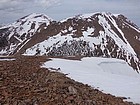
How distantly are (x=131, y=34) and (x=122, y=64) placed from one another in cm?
15244

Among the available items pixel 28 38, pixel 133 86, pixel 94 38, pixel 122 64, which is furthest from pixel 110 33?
pixel 133 86

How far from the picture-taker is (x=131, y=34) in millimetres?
189125

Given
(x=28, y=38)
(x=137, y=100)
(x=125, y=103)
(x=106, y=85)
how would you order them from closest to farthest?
(x=125, y=103) → (x=137, y=100) → (x=106, y=85) → (x=28, y=38)

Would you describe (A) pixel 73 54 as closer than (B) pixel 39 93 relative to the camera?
No

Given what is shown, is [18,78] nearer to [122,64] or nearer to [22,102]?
[22,102]

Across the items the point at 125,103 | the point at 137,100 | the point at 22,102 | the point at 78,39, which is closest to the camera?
the point at 22,102

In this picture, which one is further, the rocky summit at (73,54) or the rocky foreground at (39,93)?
the rocky summit at (73,54)

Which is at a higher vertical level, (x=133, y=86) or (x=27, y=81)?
(x=27, y=81)

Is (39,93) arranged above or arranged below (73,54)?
above

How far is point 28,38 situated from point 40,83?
175 meters

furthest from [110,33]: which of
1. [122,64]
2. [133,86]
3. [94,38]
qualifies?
[133,86]

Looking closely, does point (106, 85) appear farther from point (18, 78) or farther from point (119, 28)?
point (119, 28)

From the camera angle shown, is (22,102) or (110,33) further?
(110,33)

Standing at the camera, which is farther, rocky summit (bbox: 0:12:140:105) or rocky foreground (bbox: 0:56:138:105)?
→ rocky summit (bbox: 0:12:140:105)
